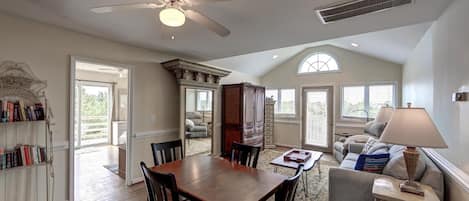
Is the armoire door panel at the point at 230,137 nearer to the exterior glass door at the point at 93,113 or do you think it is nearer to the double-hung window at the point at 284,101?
the double-hung window at the point at 284,101

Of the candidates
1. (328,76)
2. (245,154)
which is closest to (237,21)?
(245,154)

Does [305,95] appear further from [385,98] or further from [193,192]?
[193,192]

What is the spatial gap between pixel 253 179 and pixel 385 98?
17.1 feet

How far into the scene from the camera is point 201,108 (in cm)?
452

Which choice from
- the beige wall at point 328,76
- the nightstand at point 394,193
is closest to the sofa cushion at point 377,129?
the beige wall at point 328,76

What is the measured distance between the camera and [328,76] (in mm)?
6184

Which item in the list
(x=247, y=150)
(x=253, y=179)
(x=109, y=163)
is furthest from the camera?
(x=109, y=163)

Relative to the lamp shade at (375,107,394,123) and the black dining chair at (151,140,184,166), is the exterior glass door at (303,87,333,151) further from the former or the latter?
the black dining chair at (151,140,184,166)

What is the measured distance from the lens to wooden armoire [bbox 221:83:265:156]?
17.3 ft

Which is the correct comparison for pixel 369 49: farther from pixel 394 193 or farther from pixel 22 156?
pixel 22 156

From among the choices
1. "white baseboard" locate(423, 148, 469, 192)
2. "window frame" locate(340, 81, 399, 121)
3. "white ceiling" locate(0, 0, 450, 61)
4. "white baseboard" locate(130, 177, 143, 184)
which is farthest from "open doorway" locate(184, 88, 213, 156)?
"window frame" locate(340, 81, 399, 121)

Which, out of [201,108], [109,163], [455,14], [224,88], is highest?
[455,14]

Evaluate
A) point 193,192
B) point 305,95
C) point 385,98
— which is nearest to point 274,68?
point 305,95

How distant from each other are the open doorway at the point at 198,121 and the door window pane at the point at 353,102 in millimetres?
3839
